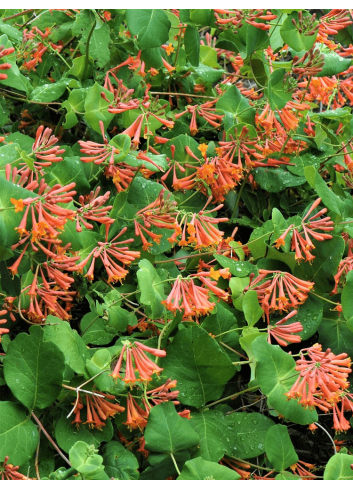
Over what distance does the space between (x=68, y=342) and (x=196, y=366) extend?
0.79ft

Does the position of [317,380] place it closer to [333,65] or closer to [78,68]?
[333,65]

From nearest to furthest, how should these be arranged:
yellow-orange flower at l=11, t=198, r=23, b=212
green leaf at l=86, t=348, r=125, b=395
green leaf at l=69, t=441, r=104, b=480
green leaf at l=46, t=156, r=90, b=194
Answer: green leaf at l=69, t=441, r=104, b=480
yellow-orange flower at l=11, t=198, r=23, b=212
green leaf at l=86, t=348, r=125, b=395
green leaf at l=46, t=156, r=90, b=194

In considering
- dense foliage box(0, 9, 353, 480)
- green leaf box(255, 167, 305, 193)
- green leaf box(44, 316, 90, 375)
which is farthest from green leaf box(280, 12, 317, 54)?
green leaf box(44, 316, 90, 375)

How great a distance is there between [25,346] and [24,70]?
0.82 m

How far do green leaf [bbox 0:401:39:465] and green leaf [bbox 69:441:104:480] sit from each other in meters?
0.18

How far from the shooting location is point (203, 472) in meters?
1.04

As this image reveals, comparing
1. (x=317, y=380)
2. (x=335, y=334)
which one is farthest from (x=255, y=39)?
(x=317, y=380)

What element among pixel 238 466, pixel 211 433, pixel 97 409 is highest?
pixel 97 409

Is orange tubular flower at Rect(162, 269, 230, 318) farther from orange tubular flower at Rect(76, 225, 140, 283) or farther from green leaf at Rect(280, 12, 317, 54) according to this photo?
green leaf at Rect(280, 12, 317, 54)

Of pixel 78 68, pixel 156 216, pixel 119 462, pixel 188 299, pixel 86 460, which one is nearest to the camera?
pixel 86 460

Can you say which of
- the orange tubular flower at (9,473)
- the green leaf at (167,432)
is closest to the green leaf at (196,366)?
the green leaf at (167,432)

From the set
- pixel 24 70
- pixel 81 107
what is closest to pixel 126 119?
pixel 81 107

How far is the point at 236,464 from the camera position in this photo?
1274 mm

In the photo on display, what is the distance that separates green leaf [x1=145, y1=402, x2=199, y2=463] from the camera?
3.58 feet
